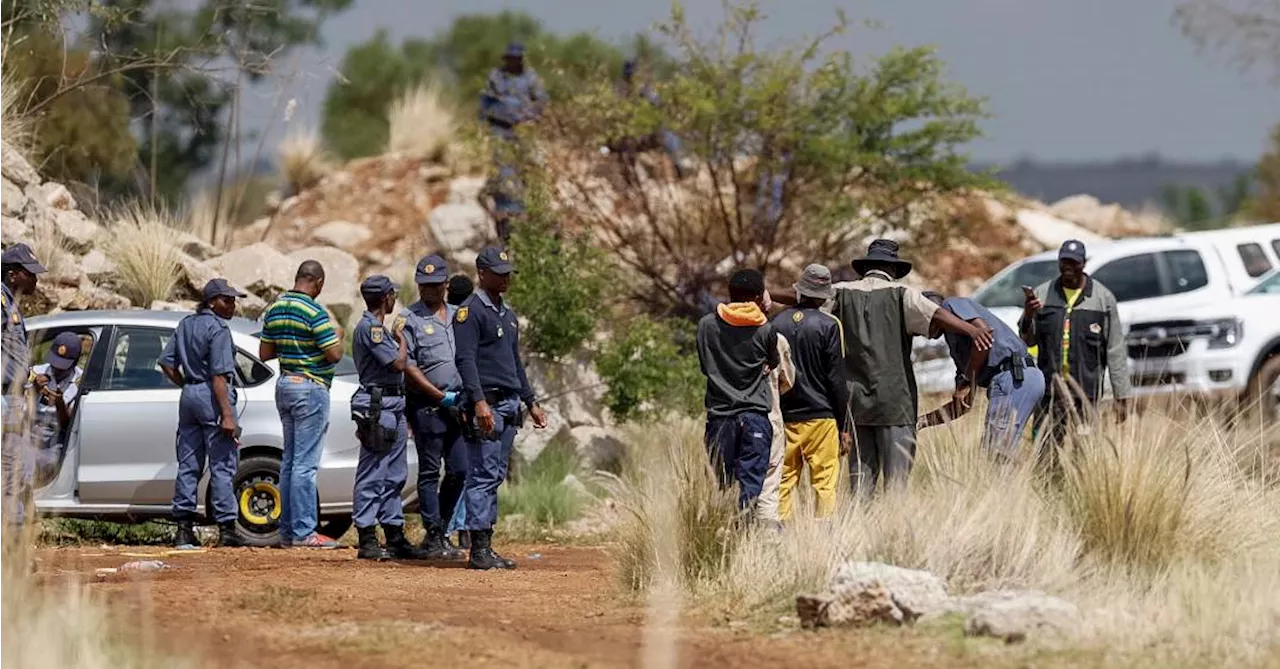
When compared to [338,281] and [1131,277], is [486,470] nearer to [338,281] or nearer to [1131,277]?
A: [1131,277]

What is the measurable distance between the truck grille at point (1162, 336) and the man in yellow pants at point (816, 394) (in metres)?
6.45

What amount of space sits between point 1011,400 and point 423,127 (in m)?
16.2

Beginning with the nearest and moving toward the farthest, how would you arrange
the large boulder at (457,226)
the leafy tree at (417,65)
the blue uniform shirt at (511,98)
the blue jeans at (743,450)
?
the blue jeans at (743,450) → the blue uniform shirt at (511,98) → the large boulder at (457,226) → the leafy tree at (417,65)

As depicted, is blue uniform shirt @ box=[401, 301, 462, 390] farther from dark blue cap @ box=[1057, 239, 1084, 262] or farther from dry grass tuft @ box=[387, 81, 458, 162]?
dry grass tuft @ box=[387, 81, 458, 162]

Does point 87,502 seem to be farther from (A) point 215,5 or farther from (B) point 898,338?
(A) point 215,5

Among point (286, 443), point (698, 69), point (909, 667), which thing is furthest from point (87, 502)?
point (698, 69)

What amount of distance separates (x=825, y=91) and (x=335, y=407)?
31.5ft

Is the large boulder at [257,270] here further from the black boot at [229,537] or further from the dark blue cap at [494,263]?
the dark blue cap at [494,263]

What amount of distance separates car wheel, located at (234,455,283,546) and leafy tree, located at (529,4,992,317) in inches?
304

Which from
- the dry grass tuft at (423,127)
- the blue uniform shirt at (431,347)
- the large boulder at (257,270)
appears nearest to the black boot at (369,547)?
the blue uniform shirt at (431,347)

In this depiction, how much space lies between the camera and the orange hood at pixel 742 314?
36.0 ft

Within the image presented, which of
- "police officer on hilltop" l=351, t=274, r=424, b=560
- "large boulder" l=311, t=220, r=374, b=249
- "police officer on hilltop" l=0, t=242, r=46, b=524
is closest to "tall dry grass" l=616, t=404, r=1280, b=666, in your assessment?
"police officer on hilltop" l=351, t=274, r=424, b=560

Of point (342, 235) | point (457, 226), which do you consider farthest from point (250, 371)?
point (342, 235)

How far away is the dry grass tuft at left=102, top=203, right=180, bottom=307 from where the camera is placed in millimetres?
17453
